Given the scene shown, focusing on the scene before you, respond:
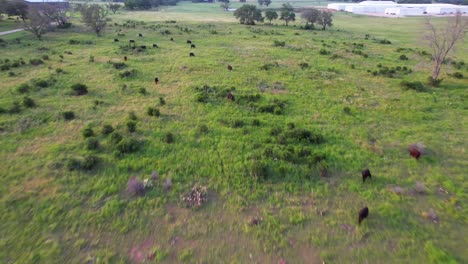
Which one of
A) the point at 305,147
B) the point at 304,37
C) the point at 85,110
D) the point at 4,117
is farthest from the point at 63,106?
the point at 304,37

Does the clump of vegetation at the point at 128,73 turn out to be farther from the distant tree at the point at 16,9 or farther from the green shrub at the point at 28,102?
the distant tree at the point at 16,9

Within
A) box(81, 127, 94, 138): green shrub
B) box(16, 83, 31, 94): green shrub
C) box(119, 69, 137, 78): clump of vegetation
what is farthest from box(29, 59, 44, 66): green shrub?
box(81, 127, 94, 138): green shrub

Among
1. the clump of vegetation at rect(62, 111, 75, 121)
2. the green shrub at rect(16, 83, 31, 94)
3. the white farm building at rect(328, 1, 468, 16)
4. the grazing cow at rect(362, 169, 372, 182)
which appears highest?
the white farm building at rect(328, 1, 468, 16)

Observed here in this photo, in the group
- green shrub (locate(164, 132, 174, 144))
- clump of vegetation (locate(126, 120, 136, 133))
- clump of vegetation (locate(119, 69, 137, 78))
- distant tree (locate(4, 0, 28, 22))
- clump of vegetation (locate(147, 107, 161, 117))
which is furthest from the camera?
distant tree (locate(4, 0, 28, 22))

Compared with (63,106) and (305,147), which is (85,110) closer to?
(63,106)

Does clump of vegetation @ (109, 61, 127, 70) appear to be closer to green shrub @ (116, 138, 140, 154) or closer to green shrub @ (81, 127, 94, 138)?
green shrub @ (81, 127, 94, 138)

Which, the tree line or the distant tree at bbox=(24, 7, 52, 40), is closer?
the distant tree at bbox=(24, 7, 52, 40)
